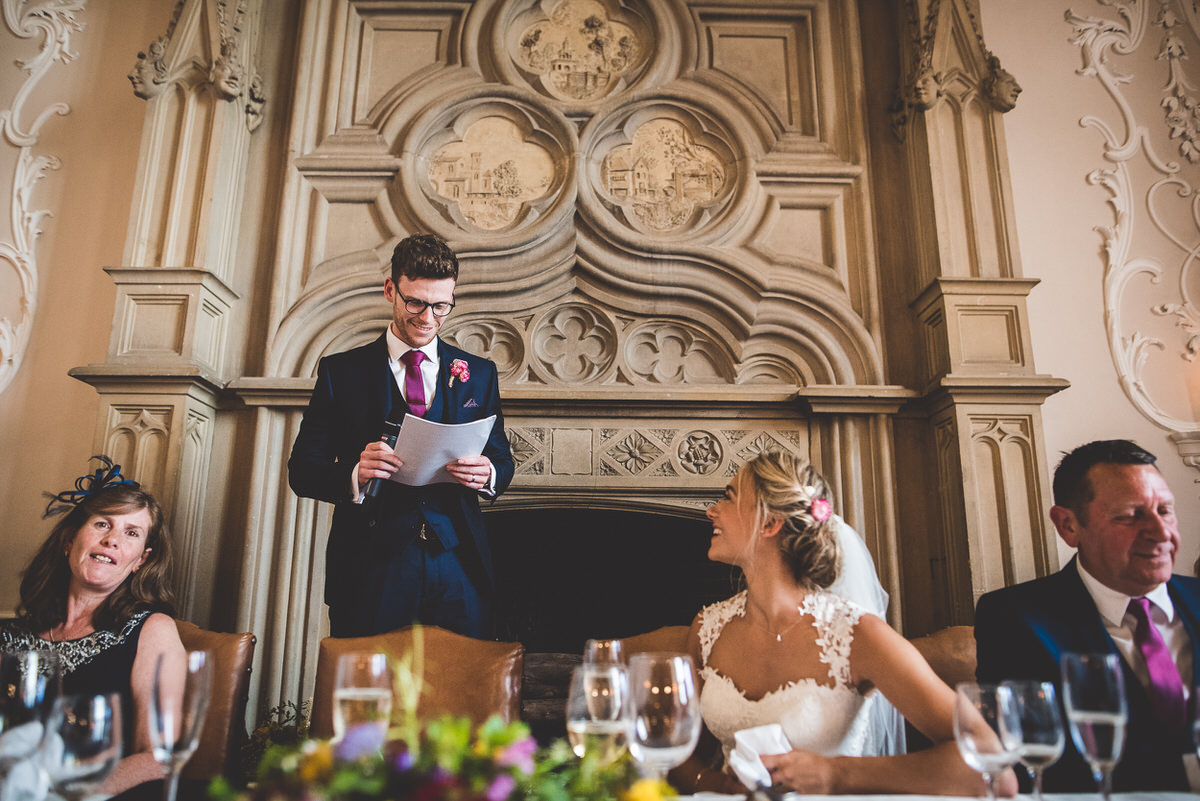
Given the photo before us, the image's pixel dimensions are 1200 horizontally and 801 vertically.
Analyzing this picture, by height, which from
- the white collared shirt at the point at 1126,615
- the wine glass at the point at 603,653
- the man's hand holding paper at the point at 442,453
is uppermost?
the man's hand holding paper at the point at 442,453

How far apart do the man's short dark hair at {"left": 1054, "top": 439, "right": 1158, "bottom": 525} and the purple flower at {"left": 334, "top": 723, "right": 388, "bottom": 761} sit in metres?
1.72

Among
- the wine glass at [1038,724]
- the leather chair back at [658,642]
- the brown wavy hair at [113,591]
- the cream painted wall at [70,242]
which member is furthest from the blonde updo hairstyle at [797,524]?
the cream painted wall at [70,242]

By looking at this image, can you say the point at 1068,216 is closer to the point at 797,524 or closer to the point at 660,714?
the point at 797,524

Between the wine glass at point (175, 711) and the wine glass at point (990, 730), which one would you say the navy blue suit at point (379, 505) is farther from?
the wine glass at point (990, 730)

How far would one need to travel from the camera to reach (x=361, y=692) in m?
1.02

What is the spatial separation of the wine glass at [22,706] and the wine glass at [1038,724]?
120 cm

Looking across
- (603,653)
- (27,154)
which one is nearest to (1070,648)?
(603,653)

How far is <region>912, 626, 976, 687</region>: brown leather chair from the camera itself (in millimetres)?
2150

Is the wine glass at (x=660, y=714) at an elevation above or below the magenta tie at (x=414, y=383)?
below

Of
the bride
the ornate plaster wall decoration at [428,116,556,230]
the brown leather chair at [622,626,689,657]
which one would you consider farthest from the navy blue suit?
the ornate plaster wall decoration at [428,116,556,230]

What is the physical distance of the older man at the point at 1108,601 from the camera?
1.61 m

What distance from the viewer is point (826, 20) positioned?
154 inches

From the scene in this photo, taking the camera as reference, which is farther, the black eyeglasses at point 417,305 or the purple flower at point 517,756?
the black eyeglasses at point 417,305

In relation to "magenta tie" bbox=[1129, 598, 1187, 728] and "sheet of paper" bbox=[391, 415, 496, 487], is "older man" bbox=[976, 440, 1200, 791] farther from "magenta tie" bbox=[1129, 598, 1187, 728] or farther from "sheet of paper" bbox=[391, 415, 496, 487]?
"sheet of paper" bbox=[391, 415, 496, 487]
